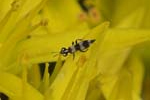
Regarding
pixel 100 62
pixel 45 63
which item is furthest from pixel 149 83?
pixel 45 63

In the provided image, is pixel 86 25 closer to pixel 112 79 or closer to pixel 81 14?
pixel 81 14

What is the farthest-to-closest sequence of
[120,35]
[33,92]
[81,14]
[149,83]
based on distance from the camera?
[81,14] < [149,83] < [120,35] < [33,92]

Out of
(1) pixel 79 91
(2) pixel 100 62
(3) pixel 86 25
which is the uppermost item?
(3) pixel 86 25

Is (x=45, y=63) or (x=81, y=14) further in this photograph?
(x=81, y=14)

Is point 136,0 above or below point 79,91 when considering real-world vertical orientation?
above

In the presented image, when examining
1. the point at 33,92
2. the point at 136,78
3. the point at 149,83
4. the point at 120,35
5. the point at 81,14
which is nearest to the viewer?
the point at 33,92

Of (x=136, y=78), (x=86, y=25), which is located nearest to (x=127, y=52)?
(x=136, y=78)
